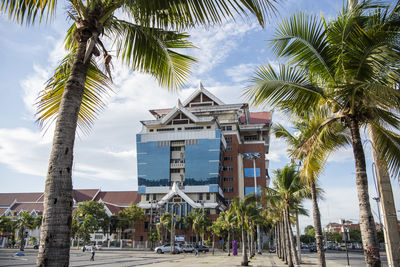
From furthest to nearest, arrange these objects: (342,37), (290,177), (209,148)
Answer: (209,148) → (290,177) → (342,37)

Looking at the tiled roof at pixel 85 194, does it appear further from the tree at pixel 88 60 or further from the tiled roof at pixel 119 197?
the tree at pixel 88 60

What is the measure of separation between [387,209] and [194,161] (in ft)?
A: 246

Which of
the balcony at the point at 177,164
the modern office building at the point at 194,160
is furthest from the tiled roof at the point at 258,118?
the balcony at the point at 177,164

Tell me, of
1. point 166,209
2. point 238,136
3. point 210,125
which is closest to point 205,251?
point 166,209

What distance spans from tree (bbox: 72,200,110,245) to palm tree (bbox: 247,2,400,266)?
59.4 m

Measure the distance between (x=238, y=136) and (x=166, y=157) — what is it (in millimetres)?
24797

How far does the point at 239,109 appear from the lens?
315 ft

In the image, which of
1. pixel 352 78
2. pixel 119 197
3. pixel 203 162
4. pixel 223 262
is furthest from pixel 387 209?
pixel 119 197

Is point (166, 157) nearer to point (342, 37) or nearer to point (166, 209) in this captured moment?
point (166, 209)

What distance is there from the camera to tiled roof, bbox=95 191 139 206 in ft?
299

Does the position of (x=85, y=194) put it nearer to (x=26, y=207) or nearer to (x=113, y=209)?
(x=26, y=207)

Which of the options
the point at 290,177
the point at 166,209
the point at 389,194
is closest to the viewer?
the point at 389,194

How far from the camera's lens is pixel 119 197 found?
93.4 m

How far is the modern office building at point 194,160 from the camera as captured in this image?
80.1 metres
